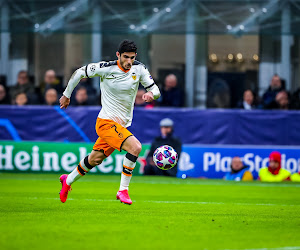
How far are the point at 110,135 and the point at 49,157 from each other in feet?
26.6

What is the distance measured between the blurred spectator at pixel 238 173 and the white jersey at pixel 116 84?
284 inches

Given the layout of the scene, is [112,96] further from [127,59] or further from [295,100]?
[295,100]

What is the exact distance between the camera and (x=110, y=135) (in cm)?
1041

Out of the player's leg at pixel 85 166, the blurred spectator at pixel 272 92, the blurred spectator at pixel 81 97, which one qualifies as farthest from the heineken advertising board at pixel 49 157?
the player's leg at pixel 85 166

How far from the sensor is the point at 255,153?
1798cm

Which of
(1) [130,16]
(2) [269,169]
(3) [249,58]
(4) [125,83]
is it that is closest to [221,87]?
(3) [249,58]

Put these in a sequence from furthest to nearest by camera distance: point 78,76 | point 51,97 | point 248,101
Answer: point 248,101
point 51,97
point 78,76

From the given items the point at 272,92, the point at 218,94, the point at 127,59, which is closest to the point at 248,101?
the point at 272,92

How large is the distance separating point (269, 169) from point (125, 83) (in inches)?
298

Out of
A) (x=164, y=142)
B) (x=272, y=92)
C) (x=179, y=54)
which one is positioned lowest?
(x=164, y=142)

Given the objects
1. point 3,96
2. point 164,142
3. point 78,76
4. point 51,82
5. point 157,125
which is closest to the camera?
point 78,76

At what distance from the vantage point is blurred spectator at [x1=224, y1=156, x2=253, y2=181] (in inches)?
691

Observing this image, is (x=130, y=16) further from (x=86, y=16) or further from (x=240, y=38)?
(x=240, y=38)

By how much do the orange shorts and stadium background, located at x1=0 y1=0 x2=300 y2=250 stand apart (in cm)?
87
